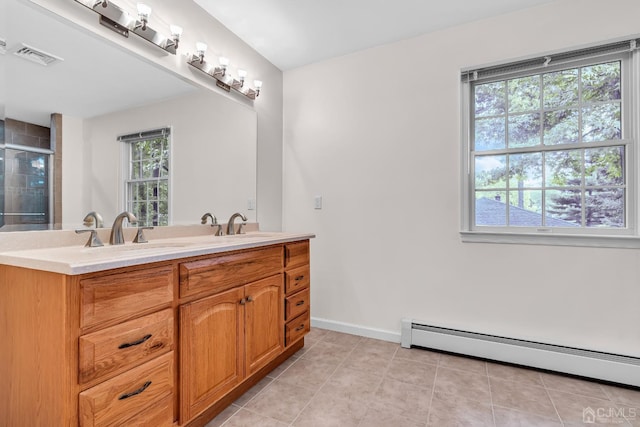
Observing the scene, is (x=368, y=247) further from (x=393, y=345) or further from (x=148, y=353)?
(x=148, y=353)

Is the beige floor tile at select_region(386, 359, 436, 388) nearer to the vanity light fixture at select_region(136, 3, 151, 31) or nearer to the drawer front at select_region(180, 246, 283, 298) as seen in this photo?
the drawer front at select_region(180, 246, 283, 298)

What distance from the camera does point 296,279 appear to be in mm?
2137

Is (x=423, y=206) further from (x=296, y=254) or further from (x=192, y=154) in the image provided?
(x=192, y=154)

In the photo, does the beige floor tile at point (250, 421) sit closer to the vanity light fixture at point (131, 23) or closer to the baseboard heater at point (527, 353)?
the baseboard heater at point (527, 353)

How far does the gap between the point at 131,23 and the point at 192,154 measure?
0.75m

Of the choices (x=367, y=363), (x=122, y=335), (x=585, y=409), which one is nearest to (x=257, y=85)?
(x=122, y=335)

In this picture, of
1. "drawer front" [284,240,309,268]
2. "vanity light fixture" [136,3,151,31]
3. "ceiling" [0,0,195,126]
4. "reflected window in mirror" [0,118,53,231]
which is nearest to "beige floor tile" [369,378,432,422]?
"drawer front" [284,240,309,268]

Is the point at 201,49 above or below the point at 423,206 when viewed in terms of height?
above

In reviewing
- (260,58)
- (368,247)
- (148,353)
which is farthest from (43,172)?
(368,247)

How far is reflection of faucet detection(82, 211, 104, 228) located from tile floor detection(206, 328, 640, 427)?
1.12 m

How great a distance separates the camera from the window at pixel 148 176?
5.54ft

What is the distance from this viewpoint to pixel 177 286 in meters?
1.29

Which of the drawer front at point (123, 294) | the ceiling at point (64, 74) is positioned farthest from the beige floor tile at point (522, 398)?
the ceiling at point (64, 74)

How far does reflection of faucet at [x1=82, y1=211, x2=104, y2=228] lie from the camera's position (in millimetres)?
1470
